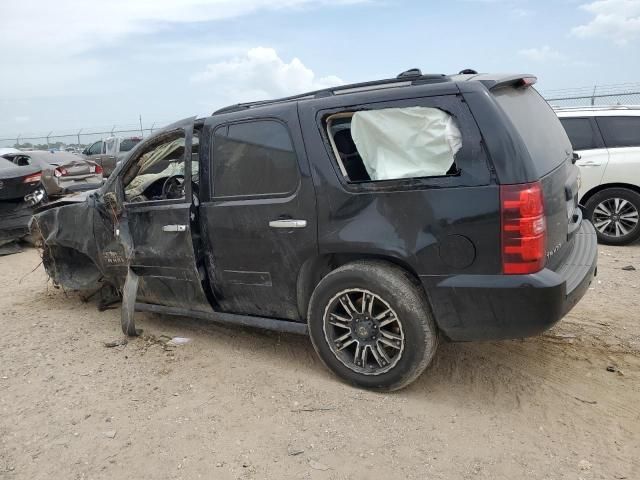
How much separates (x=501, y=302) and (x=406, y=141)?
1067 mm

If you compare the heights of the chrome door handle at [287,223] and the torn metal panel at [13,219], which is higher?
the chrome door handle at [287,223]

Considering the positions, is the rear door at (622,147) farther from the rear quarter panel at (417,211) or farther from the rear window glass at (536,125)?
the rear quarter panel at (417,211)

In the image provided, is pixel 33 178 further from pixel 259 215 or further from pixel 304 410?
pixel 304 410

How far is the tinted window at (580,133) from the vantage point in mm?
7195

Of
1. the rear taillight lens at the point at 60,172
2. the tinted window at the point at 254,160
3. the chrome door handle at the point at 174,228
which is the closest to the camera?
the tinted window at the point at 254,160

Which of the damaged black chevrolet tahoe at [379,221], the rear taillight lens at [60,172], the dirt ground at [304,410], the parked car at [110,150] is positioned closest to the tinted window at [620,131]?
the dirt ground at [304,410]

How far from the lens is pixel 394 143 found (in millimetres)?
3203

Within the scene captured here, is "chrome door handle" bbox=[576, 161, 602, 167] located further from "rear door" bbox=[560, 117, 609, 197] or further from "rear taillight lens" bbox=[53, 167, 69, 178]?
"rear taillight lens" bbox=[53, 167, 69, 178]

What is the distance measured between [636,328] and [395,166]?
2.56m

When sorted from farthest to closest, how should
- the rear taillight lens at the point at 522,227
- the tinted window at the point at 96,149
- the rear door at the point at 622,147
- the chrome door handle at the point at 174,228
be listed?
the tinted window at the point at 96,149 → the rear door at the point at 622,147 → the chrome door handle at the point at 174,228 → the rear taillight lens at the point at 522,227

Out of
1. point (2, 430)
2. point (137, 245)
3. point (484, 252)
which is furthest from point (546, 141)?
point (2, 430)

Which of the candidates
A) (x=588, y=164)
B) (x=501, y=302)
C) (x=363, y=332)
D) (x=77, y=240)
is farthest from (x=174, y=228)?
(x=588, y=164)

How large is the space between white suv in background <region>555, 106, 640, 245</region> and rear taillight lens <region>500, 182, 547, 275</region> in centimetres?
483

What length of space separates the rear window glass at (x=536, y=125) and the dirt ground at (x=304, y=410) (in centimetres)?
141
